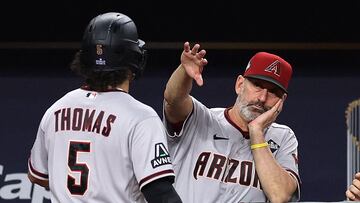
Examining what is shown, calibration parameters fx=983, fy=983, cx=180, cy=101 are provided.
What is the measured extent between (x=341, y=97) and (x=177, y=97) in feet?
6.62

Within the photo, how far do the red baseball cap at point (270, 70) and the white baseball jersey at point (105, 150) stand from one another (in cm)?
73

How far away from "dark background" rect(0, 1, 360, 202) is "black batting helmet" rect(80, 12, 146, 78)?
2214mm

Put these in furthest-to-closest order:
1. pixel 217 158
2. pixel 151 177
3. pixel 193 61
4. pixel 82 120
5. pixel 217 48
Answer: pixel 217 48
pixel 217 158
pixel 193 61
pixel 82 120
pixel 151 177

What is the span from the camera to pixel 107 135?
104 inches

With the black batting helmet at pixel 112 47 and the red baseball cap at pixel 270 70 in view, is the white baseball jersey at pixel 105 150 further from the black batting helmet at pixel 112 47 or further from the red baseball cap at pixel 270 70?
the red baseball cap at pixel 270 70

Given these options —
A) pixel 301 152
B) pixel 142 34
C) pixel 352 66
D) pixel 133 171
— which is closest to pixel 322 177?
pixel 301 152

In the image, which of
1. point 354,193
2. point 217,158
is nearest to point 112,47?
point 217,158

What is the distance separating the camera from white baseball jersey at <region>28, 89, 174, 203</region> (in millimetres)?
2605

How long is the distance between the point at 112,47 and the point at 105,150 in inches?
12.1

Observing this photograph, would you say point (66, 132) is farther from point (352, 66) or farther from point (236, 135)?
point (352, 66)

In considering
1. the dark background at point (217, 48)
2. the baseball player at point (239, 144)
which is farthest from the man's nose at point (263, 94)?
the dark background at point (217, 48)

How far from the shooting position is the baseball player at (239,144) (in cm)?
319

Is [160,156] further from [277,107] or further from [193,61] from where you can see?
[277,107]

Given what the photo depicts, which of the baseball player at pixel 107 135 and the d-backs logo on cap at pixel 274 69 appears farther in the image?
the d-backs logo on cap at pixel 274 69
